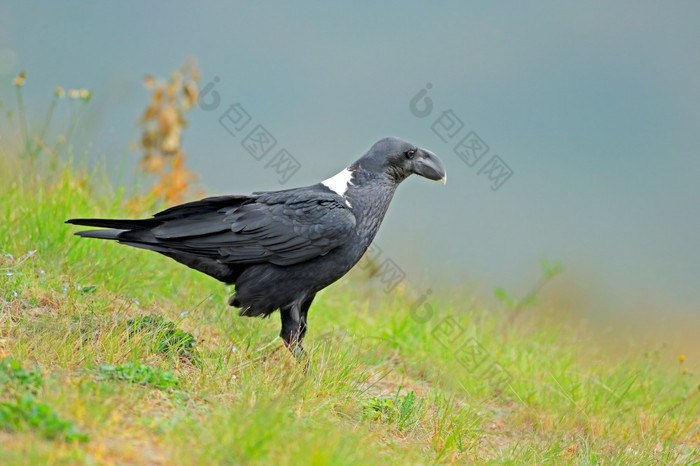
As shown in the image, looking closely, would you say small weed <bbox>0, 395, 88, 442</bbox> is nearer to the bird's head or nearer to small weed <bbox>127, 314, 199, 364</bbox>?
small weed <bbox>127, 314, 199, 364</bbox>

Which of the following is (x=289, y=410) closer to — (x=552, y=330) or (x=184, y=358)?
(x=184, y=358)

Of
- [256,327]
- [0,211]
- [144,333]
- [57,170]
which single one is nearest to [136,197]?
[57,170]

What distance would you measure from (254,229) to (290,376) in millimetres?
1008

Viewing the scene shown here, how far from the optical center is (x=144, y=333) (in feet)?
14.8

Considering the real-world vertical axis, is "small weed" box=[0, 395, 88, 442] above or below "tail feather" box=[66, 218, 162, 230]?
below

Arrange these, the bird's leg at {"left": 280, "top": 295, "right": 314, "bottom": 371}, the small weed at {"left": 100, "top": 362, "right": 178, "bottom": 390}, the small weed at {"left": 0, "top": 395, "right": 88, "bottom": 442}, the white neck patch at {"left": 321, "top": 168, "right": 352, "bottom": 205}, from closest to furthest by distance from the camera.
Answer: the small weed at {"left": 0, "top": 395, "right": 88, "bottom": 442} → the small weed at {"left": 100, "top": 362, "right": 178, "bottom": 390} → the bird's leg at {"left": 280, "top": 295, "right": 314, "bottom": 371} → the white neck patch at {"left": 321, "top": 168, "right": 352, "bottom": 205}

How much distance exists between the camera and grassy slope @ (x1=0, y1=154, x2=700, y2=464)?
3.32 m

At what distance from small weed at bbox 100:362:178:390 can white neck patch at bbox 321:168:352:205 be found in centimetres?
166

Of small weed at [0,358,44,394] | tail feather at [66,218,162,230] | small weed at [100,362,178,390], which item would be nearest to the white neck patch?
tail feather at [66,218,162,230]

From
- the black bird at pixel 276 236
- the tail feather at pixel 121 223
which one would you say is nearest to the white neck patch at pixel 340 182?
the black bird at pixel 276 236

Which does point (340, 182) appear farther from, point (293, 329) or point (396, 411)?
point (396, 411)

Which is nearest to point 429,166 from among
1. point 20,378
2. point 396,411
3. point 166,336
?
point 396,411

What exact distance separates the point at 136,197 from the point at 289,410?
3920 millimetres

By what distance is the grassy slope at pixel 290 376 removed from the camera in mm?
3316
